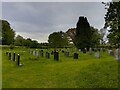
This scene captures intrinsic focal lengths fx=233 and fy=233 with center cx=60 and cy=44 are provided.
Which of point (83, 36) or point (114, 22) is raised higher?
point (83, 36)

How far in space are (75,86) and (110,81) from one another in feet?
5.55

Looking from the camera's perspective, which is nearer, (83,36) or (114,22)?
(114,22)

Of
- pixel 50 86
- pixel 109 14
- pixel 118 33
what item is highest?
pixel 109 14

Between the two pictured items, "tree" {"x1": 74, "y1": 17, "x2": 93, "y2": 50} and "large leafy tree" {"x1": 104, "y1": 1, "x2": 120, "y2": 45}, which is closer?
"large leafy tree" {"x1": 104, "y1": 1, "x2": 120, "y2": 45}

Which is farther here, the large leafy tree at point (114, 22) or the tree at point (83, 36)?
the tree at point (83, 36)

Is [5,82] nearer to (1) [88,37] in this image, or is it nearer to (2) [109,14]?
(2) [109,14]

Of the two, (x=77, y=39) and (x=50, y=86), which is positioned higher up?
(x=77, y=39)

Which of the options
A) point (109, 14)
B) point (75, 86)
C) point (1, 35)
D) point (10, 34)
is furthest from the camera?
Answer: point (10, 34)

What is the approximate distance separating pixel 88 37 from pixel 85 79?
3663 centimetres

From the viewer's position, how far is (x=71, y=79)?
1110 cm

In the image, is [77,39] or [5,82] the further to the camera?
[77,39]

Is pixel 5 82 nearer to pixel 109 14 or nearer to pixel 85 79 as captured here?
pixel 85 79

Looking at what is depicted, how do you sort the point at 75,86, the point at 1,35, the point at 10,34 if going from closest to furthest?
the point at 75,86 < the point at 1,35 < the point at 10,34

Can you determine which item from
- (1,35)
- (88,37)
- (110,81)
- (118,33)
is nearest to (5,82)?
(110,81)
